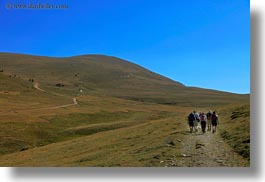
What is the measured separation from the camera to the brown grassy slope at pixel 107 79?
462ft

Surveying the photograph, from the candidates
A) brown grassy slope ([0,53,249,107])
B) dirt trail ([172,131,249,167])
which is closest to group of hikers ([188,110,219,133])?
dirt trail ([172,131,249,167])

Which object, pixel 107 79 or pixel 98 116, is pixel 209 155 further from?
pixel 107 79

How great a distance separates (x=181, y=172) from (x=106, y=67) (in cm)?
17549

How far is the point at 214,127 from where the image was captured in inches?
989

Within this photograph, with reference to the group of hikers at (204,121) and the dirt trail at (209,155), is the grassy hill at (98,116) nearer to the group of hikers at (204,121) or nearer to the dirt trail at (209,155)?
the dirt trail at (209,155)

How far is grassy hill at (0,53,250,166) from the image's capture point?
21688 millimetres

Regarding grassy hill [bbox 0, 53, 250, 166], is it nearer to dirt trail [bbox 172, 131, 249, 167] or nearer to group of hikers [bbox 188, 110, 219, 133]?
dirt trail [bbox 172, 131, 249, 167]

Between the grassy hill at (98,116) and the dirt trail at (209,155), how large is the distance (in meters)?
0.33

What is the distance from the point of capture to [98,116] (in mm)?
70875

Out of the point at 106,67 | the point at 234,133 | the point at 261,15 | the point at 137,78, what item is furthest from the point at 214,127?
the point at 106,67

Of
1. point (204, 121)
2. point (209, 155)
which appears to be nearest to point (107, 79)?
point (204, 121)

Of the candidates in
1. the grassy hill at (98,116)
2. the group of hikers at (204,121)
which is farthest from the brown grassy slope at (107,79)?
the group of hikers at (204,121)

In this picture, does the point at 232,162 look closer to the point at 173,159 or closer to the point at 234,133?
the point at 173,159

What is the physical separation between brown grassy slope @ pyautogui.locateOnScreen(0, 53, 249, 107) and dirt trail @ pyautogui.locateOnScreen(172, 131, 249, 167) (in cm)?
10439
